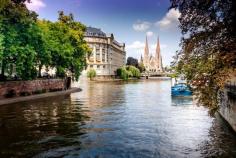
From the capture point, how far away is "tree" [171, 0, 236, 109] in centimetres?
1574

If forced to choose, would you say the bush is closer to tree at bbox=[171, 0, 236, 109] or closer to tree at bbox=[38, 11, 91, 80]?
tree at bbox=[38, 11, 91, 80]

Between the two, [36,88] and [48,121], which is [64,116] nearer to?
[48,121]

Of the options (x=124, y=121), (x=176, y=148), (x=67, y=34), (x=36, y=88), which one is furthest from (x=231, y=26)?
(x=67, y=34)

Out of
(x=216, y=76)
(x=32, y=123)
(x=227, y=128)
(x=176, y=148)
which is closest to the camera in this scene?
(x=216, y=76)

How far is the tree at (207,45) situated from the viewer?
15.7 m

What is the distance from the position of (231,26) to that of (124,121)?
14.6 m

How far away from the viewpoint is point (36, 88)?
56.4 m

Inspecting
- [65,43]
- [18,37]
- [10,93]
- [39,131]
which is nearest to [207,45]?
[39,131]

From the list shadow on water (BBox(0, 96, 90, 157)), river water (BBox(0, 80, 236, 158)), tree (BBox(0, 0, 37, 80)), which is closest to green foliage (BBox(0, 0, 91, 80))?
tree (BBox(0, 0, 37, 80))

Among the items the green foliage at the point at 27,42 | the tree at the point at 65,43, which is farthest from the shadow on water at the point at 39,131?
the tree at the point at 65,43

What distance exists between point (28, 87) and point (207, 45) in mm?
40534

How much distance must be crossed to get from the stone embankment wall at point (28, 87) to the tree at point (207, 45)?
34545 mm

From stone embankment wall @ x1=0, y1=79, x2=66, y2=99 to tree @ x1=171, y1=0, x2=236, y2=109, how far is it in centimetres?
3454

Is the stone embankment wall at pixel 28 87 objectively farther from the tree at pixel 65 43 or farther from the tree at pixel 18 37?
the tree at pixel 65 43
